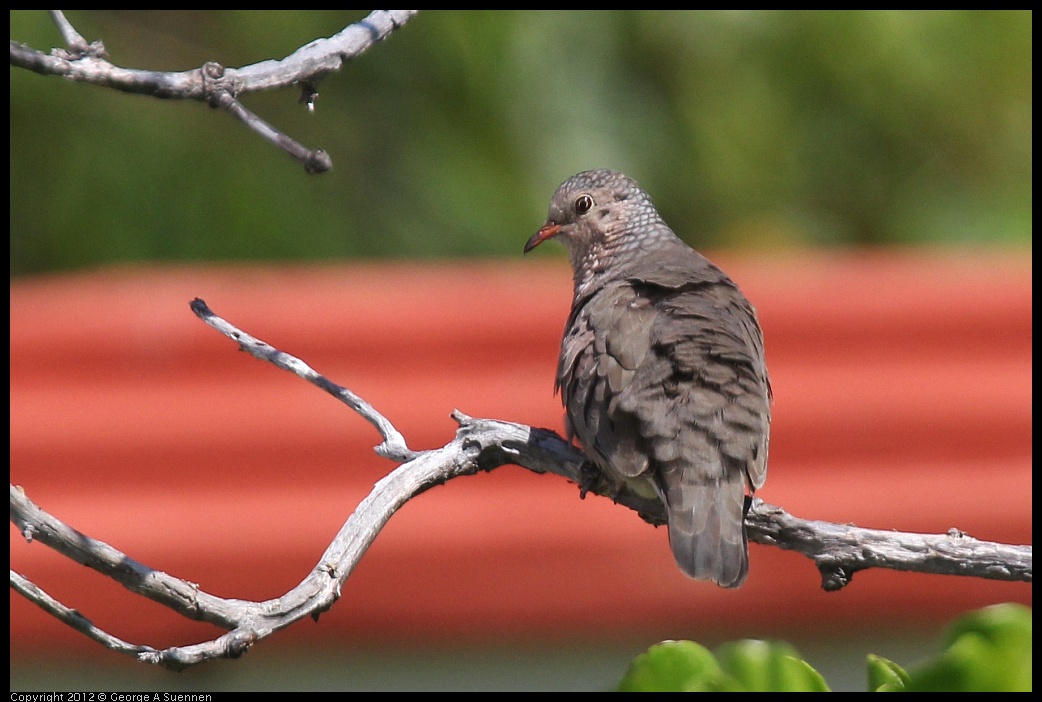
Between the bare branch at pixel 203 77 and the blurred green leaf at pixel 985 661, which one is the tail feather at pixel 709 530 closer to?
the blurred green leaf at pixel 985 661

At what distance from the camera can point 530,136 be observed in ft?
27.3

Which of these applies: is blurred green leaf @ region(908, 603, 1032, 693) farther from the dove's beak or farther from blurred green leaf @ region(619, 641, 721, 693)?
the dove's beak

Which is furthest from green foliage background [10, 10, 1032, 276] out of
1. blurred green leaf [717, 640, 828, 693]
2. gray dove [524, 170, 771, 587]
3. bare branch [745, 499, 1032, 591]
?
blurred green leaf [717, 640, 828, 693]

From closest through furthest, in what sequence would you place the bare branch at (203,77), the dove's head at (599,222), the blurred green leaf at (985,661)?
the bare branch at (203,77)
the blurred green leaf at (985,661)
the dove's head at (599,222)

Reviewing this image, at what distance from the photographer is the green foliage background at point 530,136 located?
328 inches

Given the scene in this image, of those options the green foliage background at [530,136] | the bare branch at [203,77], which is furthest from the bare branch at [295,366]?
the green foliage background at [530,136]

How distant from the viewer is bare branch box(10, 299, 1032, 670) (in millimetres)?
2268

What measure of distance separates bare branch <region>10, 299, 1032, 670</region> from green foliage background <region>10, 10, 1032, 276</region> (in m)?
5.13

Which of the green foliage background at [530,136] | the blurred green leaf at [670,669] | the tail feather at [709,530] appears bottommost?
the blurred green leaf at [670,669]

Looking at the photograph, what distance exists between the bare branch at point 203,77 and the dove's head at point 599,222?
7.15 feet

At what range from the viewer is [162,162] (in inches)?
326
